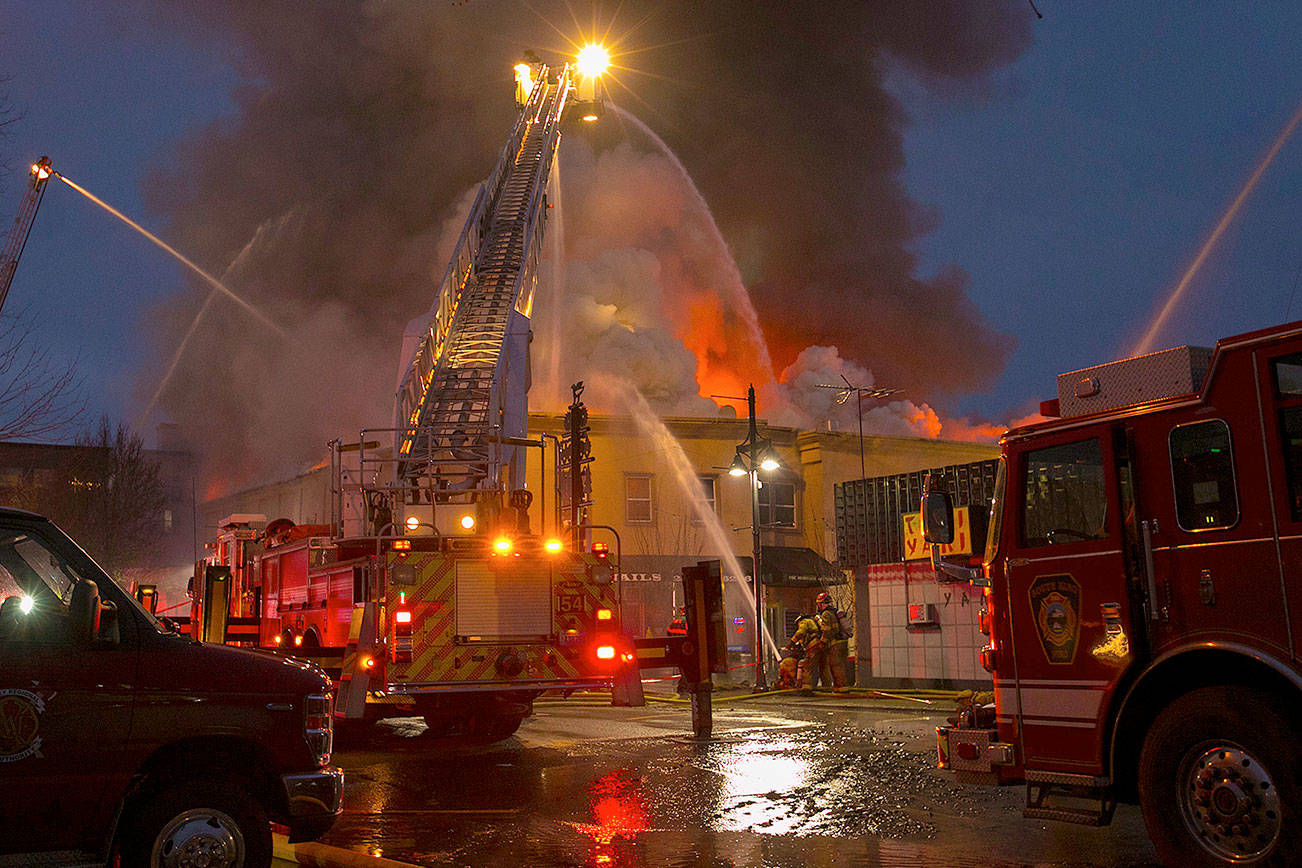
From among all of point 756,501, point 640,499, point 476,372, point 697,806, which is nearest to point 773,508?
point 640,499

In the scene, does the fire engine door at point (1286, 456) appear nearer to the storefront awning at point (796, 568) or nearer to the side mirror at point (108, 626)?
the side mirror at point (108, 626)

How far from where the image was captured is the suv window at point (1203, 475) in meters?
5.63

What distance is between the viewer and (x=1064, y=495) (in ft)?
21.2

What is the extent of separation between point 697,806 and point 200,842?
4.06m

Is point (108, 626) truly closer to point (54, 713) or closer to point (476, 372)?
point (54, 713)

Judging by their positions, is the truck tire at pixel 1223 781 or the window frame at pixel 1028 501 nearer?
the truck tire at pixel 1223 781

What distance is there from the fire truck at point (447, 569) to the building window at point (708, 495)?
1751 cm

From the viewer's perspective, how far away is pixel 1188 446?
5855 mm

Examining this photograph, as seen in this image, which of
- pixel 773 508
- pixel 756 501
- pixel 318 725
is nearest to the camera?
pixel 318 725

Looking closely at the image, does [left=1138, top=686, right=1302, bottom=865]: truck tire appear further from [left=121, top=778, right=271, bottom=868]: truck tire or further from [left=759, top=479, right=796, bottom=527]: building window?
[left=759, top=479, right=796, bottom=527]: building window

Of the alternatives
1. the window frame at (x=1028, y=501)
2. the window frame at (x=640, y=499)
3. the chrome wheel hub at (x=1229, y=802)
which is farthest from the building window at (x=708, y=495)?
the chrome wheel hub at (x=1229, y=802)

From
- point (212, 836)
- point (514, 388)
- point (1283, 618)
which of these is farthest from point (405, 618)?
point (1283, 618)

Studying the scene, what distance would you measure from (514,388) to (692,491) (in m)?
19.8

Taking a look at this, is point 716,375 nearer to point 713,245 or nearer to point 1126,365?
point 713,245
